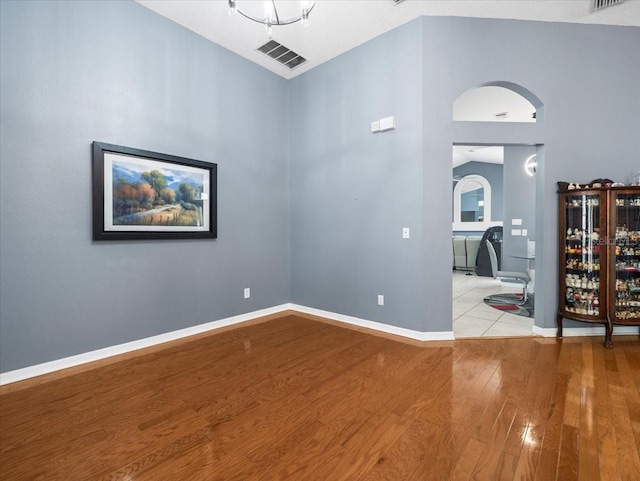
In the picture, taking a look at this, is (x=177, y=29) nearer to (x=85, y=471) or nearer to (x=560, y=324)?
(x=85, y=471)

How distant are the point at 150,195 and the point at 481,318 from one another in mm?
4285

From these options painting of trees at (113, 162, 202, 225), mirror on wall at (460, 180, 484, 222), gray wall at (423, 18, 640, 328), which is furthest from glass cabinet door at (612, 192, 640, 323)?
mirror on wall at (460, 180, 484, 222)

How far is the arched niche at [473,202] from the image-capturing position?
391 inches

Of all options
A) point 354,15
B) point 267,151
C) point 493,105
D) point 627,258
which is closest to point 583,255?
point 627,258

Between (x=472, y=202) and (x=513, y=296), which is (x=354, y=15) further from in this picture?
(x=472, y=202)

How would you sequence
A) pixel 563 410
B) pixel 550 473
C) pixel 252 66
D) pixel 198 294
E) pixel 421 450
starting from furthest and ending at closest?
1. pixel 252 66
2. pixel 198 294
3. pixel 563 410
4. pixel 421 450
5. pixel 550 473

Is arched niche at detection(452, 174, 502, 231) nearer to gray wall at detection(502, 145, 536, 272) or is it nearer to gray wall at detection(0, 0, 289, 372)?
gray wall at detection(502, 145, 536, 272)

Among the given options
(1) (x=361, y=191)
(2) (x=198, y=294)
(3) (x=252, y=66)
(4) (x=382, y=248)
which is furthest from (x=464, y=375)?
(3) (x=252, y=66)

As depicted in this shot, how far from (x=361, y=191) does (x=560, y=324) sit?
2641 millimetres

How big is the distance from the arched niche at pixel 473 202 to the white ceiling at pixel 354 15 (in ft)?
23.4

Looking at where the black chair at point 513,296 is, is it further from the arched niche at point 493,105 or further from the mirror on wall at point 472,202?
the mirror on wall at point 472,202

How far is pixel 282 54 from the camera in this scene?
12.7 ft

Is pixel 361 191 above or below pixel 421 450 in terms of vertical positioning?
above

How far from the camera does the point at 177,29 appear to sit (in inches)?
127
